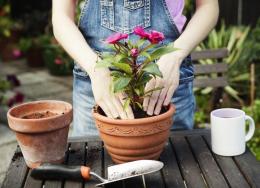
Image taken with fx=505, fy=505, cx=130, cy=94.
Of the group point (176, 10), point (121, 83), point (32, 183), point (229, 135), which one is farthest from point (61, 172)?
point (176, 10)

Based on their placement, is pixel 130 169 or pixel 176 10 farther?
pixel 176 10

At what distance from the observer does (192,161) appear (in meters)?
1.66

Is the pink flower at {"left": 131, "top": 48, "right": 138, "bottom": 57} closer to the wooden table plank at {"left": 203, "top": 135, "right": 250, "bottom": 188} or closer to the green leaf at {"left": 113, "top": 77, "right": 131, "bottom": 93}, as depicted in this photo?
the green leaf at {"left": 113, "top": 77, "right": 131, "bottom": 93}

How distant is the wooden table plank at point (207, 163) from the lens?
149 cm

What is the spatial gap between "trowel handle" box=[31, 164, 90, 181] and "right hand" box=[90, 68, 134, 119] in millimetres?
192

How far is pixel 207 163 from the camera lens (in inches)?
64.2

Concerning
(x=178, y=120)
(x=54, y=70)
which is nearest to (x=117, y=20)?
(x=178, y=120)

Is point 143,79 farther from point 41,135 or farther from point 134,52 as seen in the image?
point 41,135

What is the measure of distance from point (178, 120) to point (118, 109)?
472 millimetres

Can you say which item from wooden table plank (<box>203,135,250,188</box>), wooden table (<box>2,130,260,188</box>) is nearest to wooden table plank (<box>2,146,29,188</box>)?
wooden table (<box>2,130,260,188</box>)

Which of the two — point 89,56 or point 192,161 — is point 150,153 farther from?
point 89,56

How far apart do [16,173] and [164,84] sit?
553mm

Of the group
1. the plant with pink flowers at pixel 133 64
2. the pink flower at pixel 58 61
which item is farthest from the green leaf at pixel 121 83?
the pink flower at pixel 58 61

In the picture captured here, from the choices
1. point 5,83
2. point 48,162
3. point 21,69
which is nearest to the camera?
point 48,162
